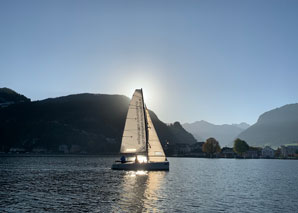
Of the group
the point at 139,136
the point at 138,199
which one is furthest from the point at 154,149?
the point at 138,199

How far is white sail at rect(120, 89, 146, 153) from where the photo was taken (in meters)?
91.8

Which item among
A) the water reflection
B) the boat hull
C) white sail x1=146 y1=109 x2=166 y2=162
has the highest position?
white sail x1=146 y1=109 x2=166 y2=162

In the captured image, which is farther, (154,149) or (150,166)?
(154,149)

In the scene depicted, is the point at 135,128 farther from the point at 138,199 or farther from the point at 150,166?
the point at 138,199

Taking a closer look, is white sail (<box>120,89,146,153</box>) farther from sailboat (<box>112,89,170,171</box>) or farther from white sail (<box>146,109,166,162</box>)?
white sail (<box>146,109,166,162</box>)

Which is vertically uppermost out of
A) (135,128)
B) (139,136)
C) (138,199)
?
(135,128)

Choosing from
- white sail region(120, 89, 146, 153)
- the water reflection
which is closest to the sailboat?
white sail region(120, 89, 146, 153)

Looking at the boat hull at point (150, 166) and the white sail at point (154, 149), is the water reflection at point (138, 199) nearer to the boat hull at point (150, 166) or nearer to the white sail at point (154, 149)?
the boat hull at point (150, 166)

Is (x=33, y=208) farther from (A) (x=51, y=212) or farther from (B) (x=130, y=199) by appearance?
(B) (x=130, y=199)

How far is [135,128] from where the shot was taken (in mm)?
92312

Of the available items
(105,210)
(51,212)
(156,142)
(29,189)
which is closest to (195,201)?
(105,210)

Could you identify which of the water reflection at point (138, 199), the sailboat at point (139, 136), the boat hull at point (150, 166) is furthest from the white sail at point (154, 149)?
the water reflection at point (138, 199)

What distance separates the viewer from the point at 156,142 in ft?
307

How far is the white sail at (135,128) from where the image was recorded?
91.8m
